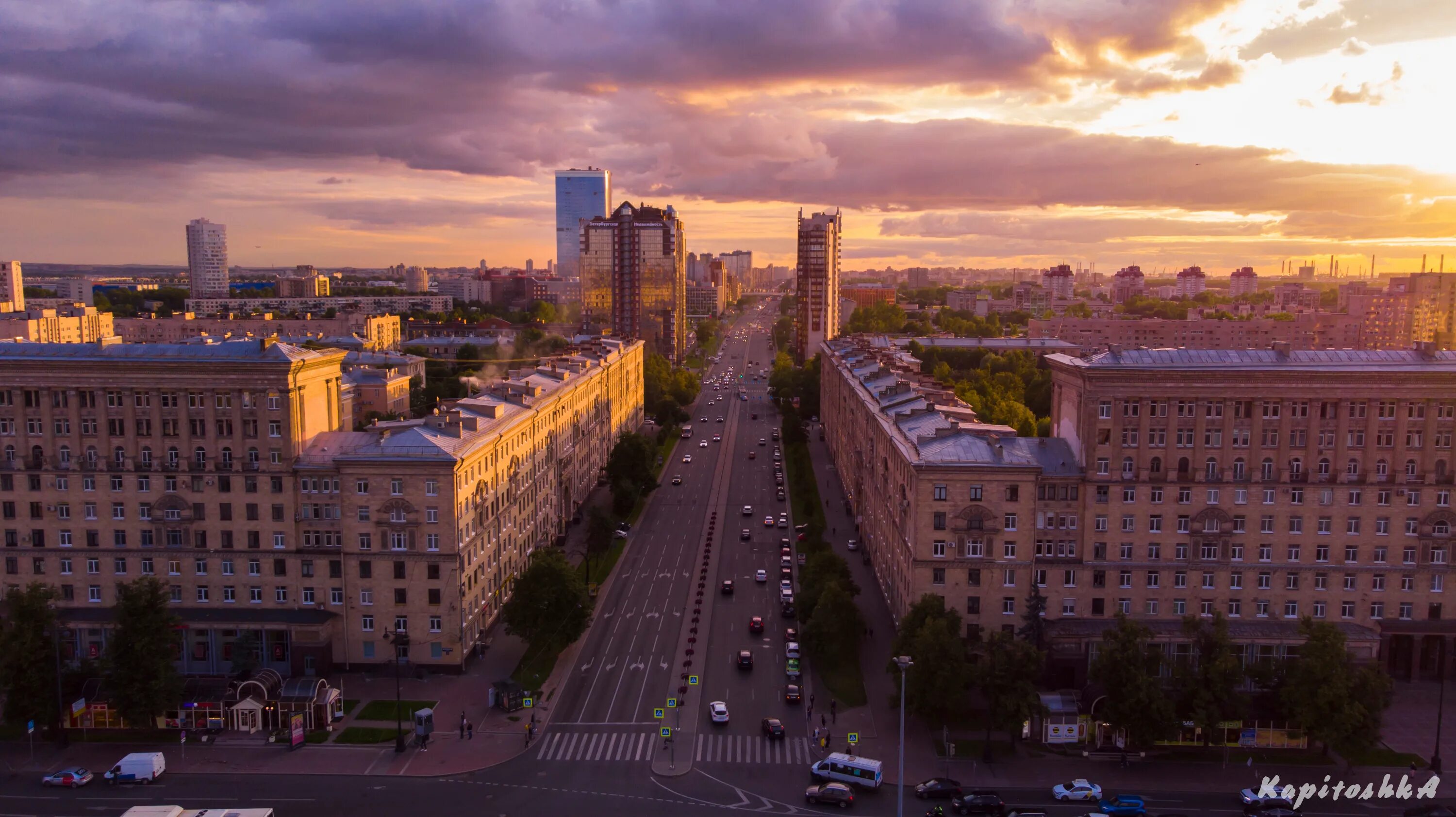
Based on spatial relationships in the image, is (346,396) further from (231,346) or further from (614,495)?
(231,346)

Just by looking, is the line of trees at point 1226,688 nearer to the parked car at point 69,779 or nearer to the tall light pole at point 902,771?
the tall light pole at point 902,771

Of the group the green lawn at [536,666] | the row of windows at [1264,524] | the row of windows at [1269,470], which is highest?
the row of windows at [1269,470]

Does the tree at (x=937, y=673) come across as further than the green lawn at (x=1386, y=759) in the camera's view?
Yes

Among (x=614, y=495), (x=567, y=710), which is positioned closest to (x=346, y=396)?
(x=614, y=495)

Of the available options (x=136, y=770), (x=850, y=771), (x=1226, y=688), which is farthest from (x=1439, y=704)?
(x=136, y=770)

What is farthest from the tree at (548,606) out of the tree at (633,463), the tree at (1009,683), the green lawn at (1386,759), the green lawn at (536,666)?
the green lawn at (1386,759)
